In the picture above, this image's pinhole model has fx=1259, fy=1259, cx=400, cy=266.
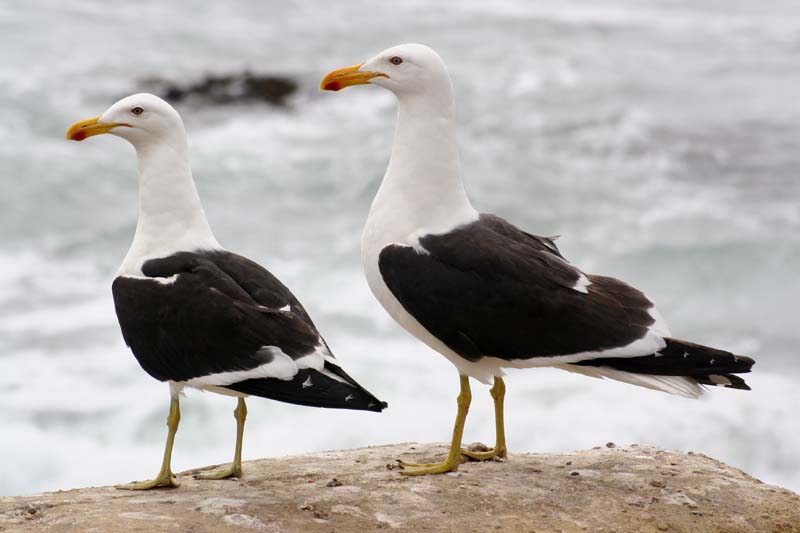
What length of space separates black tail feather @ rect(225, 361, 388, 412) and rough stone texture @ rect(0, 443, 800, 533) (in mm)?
419

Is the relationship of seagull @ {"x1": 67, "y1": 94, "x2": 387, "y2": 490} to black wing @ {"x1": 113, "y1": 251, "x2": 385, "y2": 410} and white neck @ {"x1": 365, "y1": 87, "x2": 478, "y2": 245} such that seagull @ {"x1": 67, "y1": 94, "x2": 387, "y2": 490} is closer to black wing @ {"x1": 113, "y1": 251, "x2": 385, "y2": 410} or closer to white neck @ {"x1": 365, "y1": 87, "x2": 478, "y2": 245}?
black wing @ {"x1": 113, "y1": 251, "x2": 385, "y2": 410}

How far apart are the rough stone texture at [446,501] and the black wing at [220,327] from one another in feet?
1.43

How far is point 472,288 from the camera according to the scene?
4.94 meters

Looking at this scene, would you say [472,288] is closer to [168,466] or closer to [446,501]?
[446,501]

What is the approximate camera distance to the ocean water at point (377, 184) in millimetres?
9969

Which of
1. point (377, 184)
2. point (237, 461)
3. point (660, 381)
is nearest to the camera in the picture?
point (660, 381)

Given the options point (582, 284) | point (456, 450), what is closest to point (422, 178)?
point (582, 284)

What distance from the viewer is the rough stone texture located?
4590 mm

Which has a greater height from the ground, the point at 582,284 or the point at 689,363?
the point at 582,284

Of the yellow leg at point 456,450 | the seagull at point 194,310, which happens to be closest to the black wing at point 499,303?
the yellow leg at point 456,450

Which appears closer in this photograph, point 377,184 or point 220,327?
point 220,327

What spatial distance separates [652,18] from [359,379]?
17.3 metres

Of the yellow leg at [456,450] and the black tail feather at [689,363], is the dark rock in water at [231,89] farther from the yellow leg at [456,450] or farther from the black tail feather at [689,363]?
the black tail feather at [689,363]

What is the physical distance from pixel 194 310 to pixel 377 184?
1112cm
